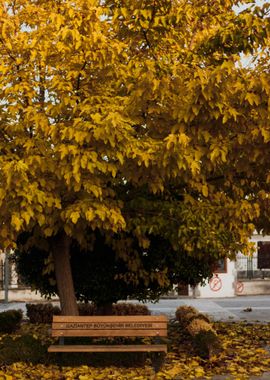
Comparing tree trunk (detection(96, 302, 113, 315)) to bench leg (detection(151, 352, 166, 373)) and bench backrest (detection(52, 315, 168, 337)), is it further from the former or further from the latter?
bench backrest (detection(52, 315, 168, 337))

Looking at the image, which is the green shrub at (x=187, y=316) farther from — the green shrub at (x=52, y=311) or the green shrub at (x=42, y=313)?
the green shrub at (x=42, y=313)

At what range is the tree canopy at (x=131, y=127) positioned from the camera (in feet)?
25.9

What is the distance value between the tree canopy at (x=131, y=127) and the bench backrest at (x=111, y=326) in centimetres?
131

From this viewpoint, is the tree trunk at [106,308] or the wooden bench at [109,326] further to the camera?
the tree trunk at [106,308]

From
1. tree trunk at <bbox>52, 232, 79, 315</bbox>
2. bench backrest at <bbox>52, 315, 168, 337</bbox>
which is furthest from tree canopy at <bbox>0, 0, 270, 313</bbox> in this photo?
bench backrest at <bbox>52, 315, 168, 337</bbox>

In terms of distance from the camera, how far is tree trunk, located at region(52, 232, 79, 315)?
10.6 metres

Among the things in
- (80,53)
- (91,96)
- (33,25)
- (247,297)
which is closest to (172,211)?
(91,96)

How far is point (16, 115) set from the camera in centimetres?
916

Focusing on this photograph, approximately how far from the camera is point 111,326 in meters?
9.11

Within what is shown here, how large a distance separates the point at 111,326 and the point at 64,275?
1.88 metres

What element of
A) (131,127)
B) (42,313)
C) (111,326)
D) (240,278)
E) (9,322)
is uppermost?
(131,127)

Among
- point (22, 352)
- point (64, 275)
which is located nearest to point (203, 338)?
point (64, 275)

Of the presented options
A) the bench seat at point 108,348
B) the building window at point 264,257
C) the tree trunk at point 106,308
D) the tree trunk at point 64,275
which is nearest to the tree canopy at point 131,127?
the tree trunk at point 64,275

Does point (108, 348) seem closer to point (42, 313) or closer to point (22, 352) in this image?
point (22, 352)
